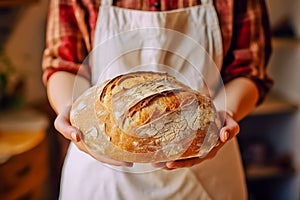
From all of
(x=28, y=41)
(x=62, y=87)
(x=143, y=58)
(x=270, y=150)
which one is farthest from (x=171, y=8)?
(x=270, y=150)

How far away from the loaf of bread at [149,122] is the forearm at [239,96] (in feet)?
0.50

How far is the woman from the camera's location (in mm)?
913

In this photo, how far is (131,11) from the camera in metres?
0.95

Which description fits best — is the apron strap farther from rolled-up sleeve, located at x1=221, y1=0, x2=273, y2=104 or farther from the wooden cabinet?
the wooden cabinet

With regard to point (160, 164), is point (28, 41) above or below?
below

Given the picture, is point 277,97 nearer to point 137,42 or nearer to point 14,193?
point 14,193

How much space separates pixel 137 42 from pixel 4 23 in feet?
3.43

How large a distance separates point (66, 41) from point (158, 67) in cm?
18

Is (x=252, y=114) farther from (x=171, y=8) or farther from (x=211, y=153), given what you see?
(x=211, y=153)

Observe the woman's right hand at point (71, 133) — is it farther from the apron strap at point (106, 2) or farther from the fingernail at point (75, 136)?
the apron strap at point (106, 2)

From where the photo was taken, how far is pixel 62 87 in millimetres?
931

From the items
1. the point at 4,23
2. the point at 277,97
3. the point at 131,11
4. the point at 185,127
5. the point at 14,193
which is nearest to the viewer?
the point at 185,127

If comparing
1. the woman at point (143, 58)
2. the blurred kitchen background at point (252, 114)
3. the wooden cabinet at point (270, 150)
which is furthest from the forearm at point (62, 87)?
the wooden cabinet at point (270, 150)

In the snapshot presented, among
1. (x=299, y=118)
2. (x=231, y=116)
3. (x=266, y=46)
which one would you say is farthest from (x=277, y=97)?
(x=231, y=116)
